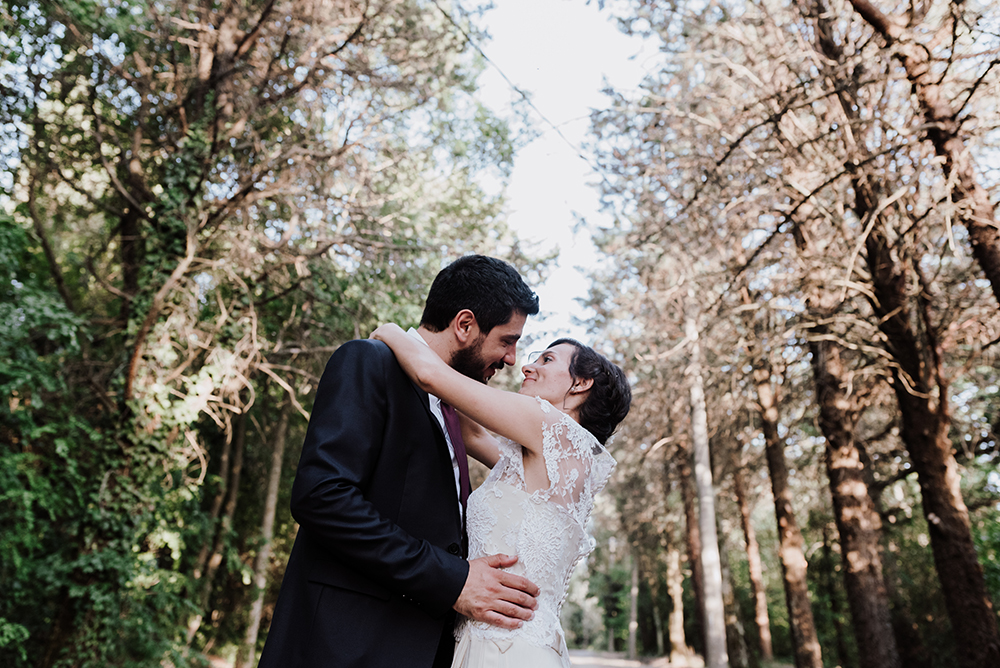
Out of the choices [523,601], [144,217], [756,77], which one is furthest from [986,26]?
[144,217]

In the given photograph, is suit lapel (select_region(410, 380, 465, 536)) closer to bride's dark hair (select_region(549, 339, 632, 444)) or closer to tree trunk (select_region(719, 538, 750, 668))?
bride's dark hair (select_region(549, 339, 632, 444))

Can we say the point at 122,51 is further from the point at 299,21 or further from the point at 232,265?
the point at 232,265

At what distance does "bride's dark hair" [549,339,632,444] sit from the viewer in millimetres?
3014

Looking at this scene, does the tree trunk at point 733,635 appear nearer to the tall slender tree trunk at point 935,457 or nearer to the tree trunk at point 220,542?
the tall slender tree trunk at point 935,457

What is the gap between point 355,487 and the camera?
1.97m

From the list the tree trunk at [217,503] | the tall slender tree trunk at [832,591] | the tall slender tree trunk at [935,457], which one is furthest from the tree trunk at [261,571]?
the tall slender tree trunk at [832,591]

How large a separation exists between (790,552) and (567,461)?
1055cm

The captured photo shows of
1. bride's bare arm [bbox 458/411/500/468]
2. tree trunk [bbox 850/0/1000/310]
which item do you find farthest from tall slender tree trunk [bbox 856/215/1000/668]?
bride's bare arm [bbox 458/411/500/468]

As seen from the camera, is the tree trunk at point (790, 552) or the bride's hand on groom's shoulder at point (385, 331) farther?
the tree trunk at point (790, 552)

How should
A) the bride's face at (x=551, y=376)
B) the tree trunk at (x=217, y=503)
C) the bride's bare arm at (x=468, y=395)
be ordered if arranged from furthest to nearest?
1. the tree trunk at (x=217, y=503)
2. the bride's face at (x=551, y=376)
3. the bride's bare arm at (x=468, y=395)

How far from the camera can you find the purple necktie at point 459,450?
2.59m

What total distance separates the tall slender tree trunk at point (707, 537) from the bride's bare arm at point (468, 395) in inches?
304

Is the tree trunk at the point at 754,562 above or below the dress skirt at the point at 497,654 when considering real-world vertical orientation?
above

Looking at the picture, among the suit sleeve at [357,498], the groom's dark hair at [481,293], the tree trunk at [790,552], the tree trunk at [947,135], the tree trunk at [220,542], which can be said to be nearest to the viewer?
the suit sleeve at [357,498]
